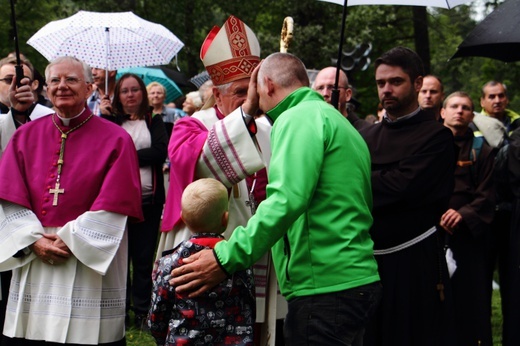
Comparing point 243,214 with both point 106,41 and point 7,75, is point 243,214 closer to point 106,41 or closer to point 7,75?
point 7,75

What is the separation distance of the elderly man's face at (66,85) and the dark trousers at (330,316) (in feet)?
7.09

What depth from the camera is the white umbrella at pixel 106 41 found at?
8.01 m

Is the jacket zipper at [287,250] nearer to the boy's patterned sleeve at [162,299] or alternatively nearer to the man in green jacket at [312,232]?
the man in green jacket at [312,232]

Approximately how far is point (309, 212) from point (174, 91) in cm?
971

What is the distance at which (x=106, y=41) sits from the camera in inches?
318

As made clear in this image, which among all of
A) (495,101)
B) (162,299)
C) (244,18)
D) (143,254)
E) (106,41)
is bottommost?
(143,254)

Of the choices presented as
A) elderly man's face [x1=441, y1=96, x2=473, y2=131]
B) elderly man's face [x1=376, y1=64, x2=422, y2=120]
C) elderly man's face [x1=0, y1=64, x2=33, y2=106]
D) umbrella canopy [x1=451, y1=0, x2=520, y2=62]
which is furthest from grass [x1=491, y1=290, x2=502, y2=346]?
elderly man's face [x1=0, y1=64, x2=33, y2=106]

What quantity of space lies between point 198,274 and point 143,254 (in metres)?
4.31

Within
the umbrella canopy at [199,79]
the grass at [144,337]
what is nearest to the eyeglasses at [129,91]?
the umbrella canopy at [199,79]

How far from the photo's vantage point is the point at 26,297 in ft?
17.5

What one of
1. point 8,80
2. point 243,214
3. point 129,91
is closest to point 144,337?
point 129,91

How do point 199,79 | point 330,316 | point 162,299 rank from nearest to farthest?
point 330,316, point 162,299, point 199,79

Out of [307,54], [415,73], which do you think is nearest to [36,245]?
→ [415,73]

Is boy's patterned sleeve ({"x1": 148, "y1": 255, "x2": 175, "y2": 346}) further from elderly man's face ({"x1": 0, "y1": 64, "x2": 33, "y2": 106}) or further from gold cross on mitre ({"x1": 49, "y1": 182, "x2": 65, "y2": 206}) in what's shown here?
elderly man's face ({"x1": 0, "y1": 64, "x2": 33, "y2": 106})
